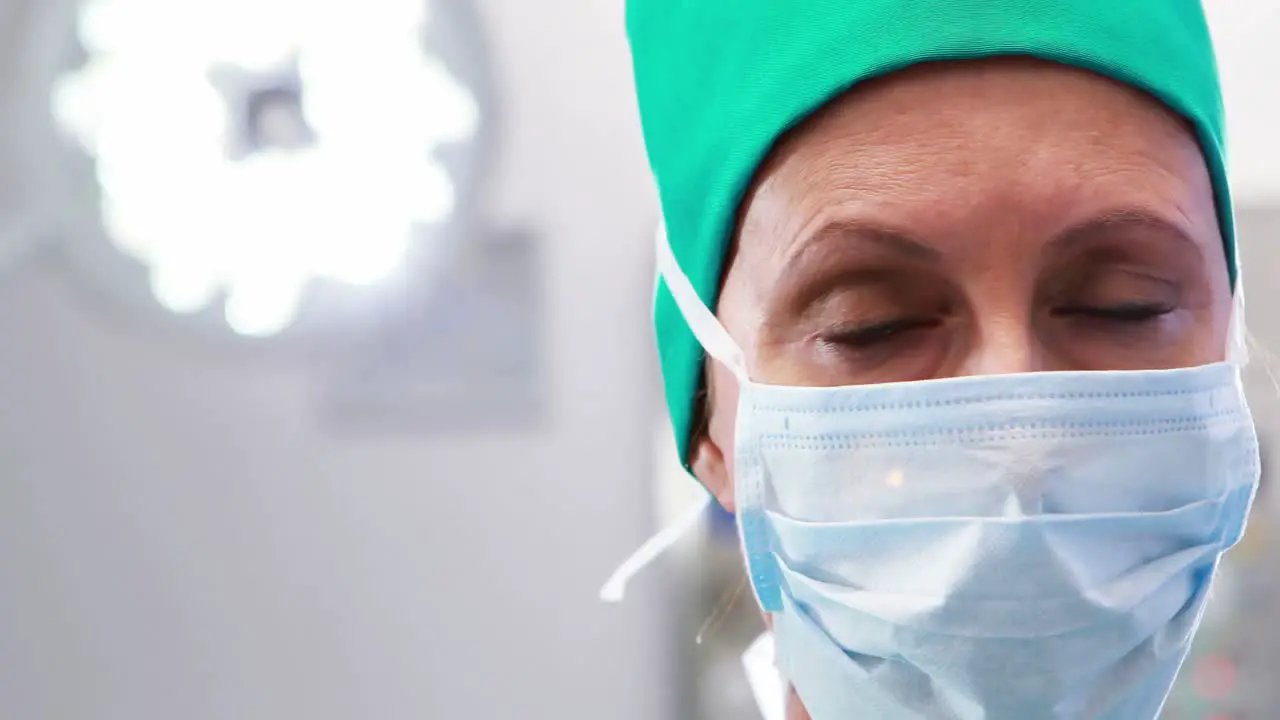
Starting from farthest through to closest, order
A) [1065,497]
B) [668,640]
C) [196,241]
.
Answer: [668,640] < [196,241] < [1065,497]

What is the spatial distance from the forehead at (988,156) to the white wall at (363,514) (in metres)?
0.94

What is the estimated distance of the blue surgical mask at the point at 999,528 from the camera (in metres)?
0.70

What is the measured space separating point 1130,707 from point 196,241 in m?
1.40

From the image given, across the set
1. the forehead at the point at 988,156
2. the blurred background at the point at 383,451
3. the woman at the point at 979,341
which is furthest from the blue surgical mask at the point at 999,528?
the blurred background at the point at 383,451

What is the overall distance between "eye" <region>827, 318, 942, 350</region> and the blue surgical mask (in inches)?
1.6

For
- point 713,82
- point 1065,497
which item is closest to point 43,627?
point 713,82

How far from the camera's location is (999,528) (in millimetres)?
703

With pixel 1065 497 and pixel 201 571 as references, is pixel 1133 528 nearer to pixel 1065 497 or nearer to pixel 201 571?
pixel 1065 497

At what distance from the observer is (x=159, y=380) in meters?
1.70

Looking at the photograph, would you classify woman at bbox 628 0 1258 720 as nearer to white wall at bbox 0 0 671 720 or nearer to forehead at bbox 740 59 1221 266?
forehead at bbox 740 59 1221 266

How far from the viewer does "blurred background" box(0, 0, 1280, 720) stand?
1.63 meters

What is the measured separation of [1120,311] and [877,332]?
18cm

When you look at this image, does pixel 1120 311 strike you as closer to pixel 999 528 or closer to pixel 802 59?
pixel 999 528

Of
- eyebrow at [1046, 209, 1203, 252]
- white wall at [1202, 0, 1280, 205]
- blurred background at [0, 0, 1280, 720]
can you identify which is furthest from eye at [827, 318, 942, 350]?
white wall at [1202, 0, 1280, 205]
